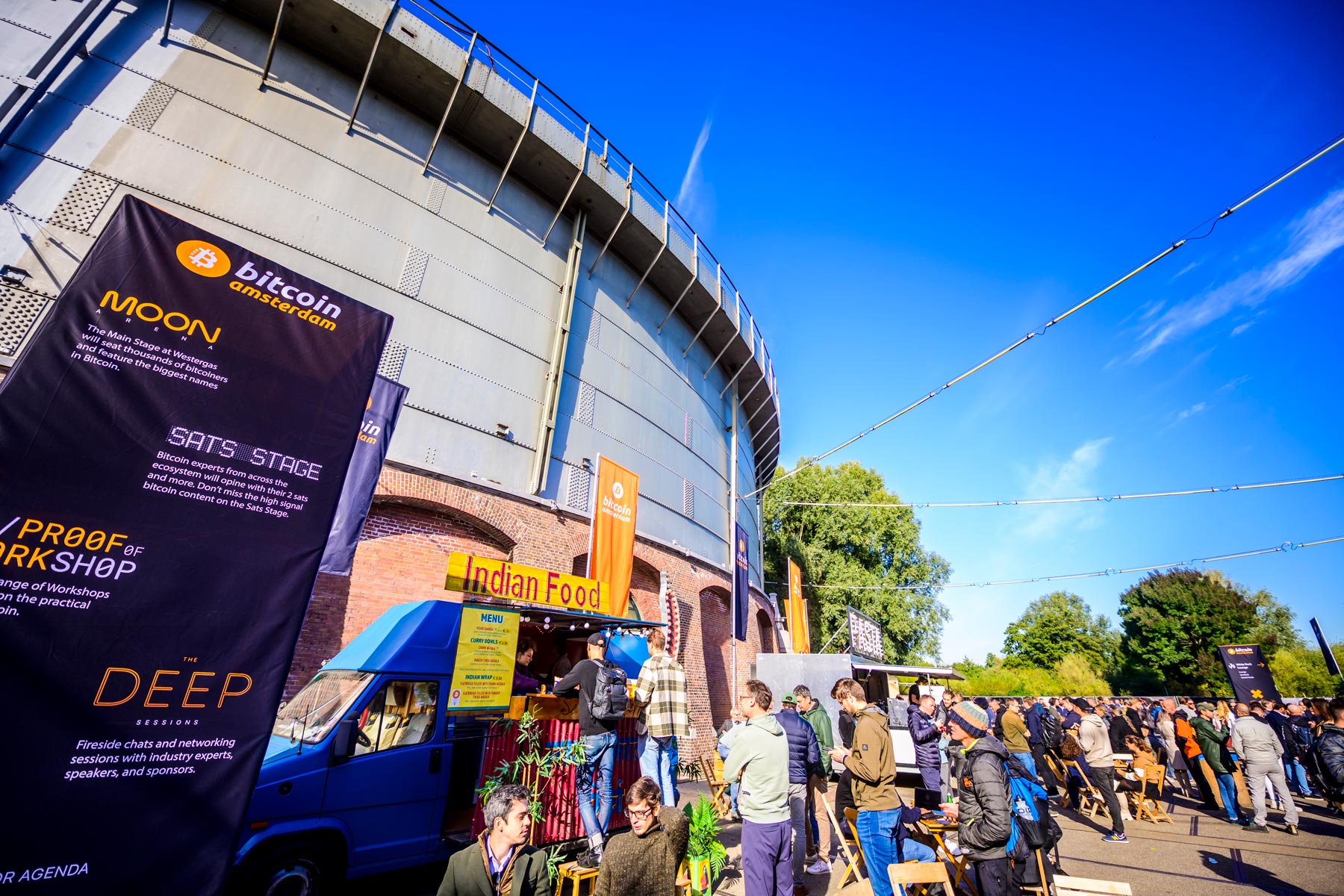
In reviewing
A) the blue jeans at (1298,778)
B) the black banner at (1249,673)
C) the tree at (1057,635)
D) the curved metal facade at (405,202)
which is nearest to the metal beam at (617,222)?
the curved metal facade at (405,202)

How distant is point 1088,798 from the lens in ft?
34.5

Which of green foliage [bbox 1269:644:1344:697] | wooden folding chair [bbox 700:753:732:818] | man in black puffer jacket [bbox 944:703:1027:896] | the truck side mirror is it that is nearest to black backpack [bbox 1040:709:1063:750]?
wooden folding chair [bbox 700:753:732:818]

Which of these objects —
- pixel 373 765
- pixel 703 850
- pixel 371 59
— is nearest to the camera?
pixel 703 850

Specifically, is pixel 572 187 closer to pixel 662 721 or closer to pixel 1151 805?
pixel 662 721

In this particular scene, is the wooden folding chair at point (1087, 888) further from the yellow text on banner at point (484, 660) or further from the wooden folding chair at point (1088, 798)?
the wooden folding chair at point (1088, 798)

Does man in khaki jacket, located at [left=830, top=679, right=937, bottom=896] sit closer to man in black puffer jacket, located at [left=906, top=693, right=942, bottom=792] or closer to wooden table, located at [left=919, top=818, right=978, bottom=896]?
wooden table, located at [left=919, top=818, right=978, bottom=896]

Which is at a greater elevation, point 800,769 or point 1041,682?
point 1041,682

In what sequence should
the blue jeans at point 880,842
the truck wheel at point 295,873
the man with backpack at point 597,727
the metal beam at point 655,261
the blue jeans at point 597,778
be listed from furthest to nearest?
1. the metal beam at point 655,261
2. the man with backpack at point 597,727
3. the blue jeans at point 597,778
4. the blue jeans at point 880,842
5. the truck wheel at point 295,873

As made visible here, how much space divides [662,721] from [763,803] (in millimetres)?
1892

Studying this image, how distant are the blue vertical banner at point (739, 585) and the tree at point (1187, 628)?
3559 centimetres

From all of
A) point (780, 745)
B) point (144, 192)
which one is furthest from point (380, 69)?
point (780, 745)

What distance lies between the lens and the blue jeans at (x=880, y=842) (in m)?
4.74

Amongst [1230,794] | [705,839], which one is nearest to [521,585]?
[705,839]

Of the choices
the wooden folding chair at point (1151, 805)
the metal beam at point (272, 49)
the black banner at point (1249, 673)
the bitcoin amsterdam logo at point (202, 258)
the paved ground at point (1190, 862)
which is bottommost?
the paved ground at point (1190, 862)
